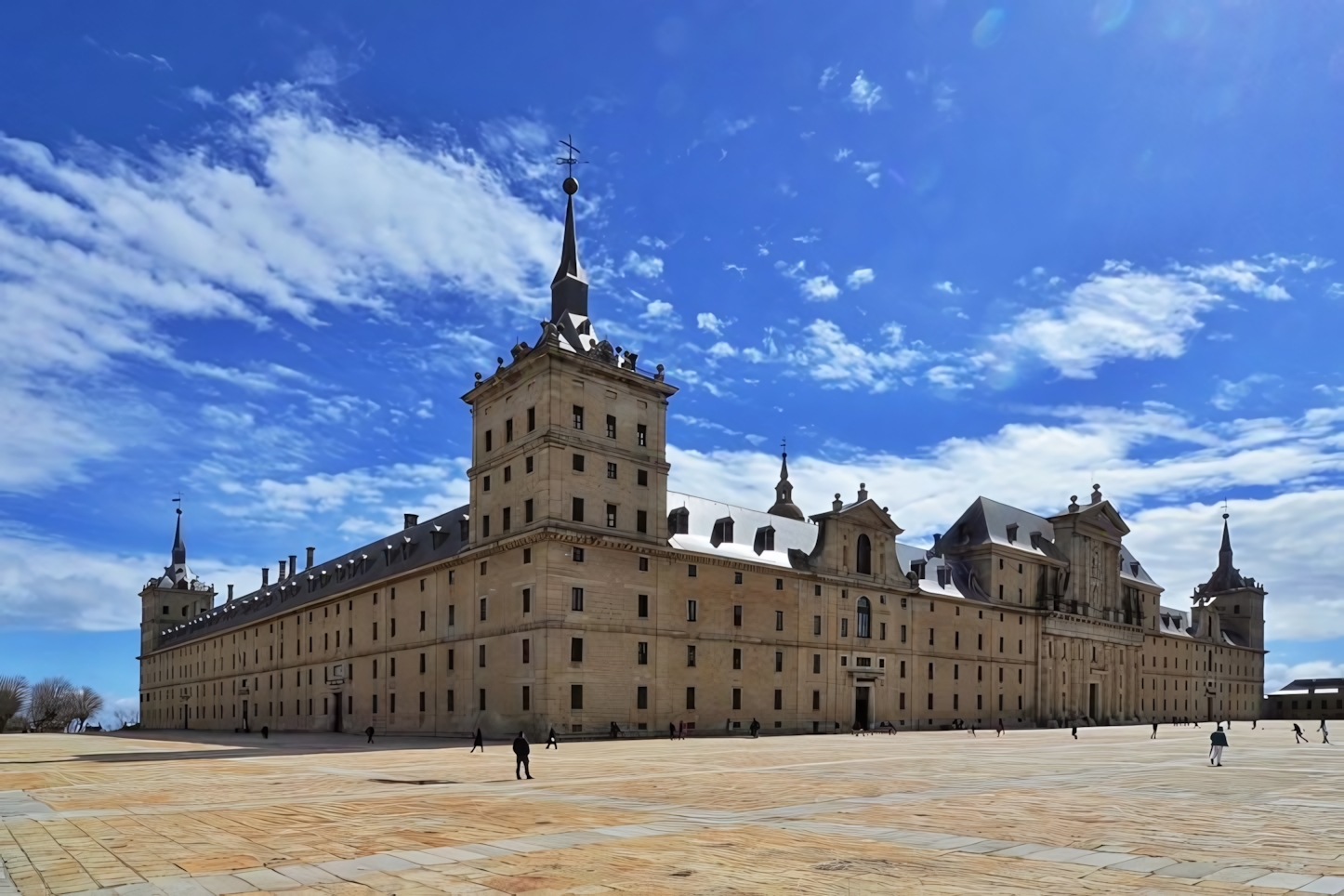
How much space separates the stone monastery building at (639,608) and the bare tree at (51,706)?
55.5m

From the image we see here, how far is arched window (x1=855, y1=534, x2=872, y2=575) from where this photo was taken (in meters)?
77.4

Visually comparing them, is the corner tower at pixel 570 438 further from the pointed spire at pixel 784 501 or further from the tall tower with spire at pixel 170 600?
the tall tower with spire at pixel 170 600

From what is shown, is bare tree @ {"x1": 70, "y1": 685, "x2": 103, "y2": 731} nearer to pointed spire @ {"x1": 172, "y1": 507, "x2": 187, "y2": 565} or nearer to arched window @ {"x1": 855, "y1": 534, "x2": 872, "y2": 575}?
pointed spire @ {"x1": 172, "y1": 507, "x2": 187, "y2": 565}

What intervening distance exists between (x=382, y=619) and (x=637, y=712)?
26485 mm

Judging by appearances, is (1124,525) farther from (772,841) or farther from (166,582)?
(166,582)

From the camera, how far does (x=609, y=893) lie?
36.4ft

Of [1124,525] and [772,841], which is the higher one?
[1124,525]

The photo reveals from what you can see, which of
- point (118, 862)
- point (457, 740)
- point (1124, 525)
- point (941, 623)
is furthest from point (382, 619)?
point (1124, 525)

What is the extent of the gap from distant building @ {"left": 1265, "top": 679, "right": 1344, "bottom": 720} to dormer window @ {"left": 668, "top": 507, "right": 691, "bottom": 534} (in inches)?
5210

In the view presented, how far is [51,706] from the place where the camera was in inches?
6004

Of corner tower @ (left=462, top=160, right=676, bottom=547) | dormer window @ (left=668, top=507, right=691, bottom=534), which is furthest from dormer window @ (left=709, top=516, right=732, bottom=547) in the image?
corner tower @ (left=462, top=160, right=676, bottom=547)

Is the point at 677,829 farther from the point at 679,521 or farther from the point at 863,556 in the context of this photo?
the point at 863,556

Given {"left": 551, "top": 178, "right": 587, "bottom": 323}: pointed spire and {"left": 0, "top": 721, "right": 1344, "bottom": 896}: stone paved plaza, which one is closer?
{"left": 0, "top": 721, "right": 1344, "bottom": 896}: stone paved plaza

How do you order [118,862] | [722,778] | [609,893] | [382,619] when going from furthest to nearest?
[382,619], [722,778], [118,862], [609,893]
